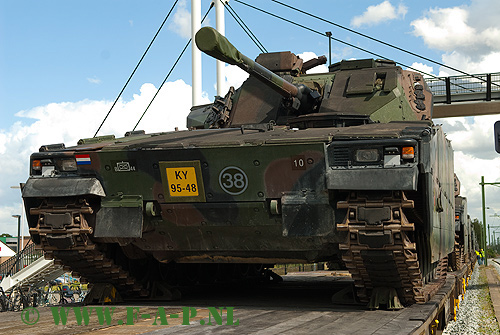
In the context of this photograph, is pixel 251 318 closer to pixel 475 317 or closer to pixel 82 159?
pixel 82 159

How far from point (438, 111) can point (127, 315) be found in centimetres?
2070

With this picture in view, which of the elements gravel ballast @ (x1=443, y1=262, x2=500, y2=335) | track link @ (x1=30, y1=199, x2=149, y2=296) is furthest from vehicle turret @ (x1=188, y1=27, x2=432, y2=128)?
gravel ballast @ (x1=443, y1=262, x2=500, y2=335)

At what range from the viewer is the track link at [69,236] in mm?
7906

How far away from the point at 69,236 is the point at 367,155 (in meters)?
3.42

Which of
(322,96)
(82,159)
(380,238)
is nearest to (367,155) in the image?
(380,238)

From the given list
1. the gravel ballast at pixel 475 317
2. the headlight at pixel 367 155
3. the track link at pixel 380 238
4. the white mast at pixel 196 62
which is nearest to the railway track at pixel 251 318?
the track link at pixel 380 238

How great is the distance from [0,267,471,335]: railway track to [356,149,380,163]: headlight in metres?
1.54

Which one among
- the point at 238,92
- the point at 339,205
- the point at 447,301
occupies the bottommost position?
the point at 447,301

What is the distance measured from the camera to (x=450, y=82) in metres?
24.3

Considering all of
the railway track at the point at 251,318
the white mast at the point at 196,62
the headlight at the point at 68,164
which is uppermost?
the white mast at the point at 196,62

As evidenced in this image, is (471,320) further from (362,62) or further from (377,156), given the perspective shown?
(377,156)

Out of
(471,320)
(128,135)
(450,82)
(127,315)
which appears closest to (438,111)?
(450,82)

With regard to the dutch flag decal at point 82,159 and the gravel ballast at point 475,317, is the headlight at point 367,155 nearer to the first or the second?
the dutch flag decal at point 82,159

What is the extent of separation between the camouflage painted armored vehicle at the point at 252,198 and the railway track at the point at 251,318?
1.74 ft
